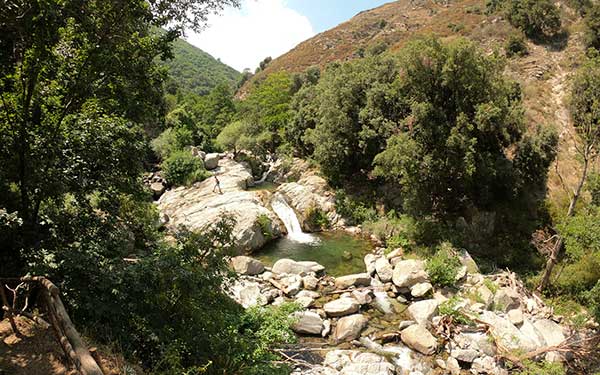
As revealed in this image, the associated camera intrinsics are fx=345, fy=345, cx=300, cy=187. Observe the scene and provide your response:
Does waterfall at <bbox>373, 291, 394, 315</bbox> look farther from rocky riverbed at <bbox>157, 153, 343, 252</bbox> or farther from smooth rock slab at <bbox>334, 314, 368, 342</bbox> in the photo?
rocky riverbed at <bbox>157, 153, 343, 252</bbox>

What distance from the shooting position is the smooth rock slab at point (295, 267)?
45.9 ft

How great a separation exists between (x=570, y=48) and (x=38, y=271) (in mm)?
37236

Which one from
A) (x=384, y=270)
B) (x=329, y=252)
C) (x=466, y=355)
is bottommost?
(x=466, y=355)

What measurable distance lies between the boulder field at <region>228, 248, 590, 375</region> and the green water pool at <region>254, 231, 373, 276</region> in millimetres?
1151

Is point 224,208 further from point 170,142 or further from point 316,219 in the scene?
point 170,142

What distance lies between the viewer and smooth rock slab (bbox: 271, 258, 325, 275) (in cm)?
1399

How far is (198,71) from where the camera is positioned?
120688mm

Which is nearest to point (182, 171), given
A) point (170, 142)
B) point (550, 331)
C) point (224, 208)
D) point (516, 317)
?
point (170, 142)

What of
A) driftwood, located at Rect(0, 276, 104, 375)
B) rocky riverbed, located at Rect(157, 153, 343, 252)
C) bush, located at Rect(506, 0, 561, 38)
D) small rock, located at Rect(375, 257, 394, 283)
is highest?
bush, located at Rect(506, 0, 561, 38)

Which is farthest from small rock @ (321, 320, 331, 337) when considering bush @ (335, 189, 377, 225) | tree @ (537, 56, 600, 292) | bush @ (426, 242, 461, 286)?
bush @ (335, 189, 377, 225)

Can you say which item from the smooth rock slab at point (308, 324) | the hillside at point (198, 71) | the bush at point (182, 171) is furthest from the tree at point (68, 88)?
the hillside at point (198, 71)

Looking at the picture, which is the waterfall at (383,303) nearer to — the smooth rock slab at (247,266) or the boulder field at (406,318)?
the boulder field at (406,318)

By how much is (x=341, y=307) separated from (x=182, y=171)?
55.6 feet

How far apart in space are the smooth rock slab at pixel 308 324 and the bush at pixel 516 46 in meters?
30.4
